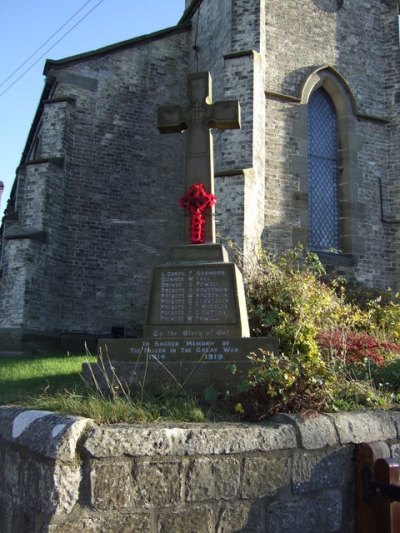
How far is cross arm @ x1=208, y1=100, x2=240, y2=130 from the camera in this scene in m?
6.38

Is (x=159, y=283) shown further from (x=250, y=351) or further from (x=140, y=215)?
(x=140, y=215)

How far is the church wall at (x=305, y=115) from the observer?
13633 mm

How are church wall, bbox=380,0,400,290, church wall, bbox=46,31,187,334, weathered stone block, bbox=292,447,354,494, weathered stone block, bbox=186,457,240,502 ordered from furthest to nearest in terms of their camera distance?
church wall, bbox=380,0,400,290, church wall, bbox=46,31,187,334, weathered stone block, bbox=292,447,354,494, weathered stone block, bbox=186,457,240,502

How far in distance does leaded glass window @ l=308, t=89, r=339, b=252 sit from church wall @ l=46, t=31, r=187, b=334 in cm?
379

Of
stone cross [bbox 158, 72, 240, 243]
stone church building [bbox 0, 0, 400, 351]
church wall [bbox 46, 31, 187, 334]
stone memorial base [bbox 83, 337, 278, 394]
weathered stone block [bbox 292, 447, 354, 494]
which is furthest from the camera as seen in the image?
church wall [bbox 46, 31, 187, 334]

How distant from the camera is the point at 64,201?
1458 centimetres

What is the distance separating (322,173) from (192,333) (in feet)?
34.7

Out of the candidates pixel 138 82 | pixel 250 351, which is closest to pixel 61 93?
pixel 138 82

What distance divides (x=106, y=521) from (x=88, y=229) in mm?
11899

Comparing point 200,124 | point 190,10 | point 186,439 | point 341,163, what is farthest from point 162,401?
point 190,10

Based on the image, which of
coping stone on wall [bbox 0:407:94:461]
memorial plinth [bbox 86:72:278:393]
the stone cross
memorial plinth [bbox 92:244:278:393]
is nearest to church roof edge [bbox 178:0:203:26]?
the stone cross

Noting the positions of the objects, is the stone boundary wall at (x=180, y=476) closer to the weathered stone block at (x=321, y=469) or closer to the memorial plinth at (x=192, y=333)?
the weathered stone block at (x=321, y=469)

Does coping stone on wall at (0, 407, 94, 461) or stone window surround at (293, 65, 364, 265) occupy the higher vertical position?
stone window surround at (293, 65, 364, 265)

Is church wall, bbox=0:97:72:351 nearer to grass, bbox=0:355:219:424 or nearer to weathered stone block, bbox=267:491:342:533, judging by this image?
grass, bbox=0:355:219:424
